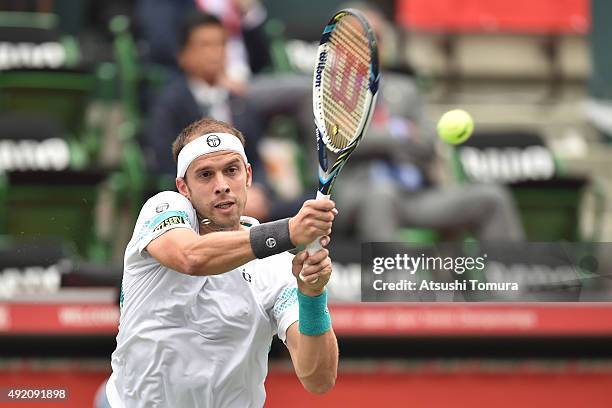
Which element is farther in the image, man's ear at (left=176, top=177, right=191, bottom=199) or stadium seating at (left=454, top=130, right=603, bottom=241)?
stadium seating at (left=454, top=130, right=603, bottom=241)

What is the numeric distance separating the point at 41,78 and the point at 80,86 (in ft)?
0.84

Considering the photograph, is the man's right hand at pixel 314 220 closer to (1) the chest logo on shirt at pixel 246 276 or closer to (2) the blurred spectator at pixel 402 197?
(1) the chest logo on shirt at pixel 246 276

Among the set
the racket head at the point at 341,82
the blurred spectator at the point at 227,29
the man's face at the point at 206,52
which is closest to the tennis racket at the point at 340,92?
the racket head at the point at 341,82

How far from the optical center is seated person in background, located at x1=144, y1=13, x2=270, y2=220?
7227 millimetres

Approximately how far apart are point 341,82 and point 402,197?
3401 millimetres

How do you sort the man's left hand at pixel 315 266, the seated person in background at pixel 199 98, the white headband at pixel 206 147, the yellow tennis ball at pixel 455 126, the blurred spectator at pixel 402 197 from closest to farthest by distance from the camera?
1. the man's left hand at pixel 315 266
2. the white headband at pixel 206 147
3. the yellow tennis ball at pixel 455 126
4. the blurred spectator at pixel 402 197
5. the seated person in background at pixel 199 98

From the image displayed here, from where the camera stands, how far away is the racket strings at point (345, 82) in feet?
12.2

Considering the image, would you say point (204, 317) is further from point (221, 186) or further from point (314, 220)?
point (314, 220)

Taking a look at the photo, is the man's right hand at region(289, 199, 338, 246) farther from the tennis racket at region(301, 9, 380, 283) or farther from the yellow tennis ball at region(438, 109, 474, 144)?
the yellow tennis ball at region(438, 109, 474, 144)

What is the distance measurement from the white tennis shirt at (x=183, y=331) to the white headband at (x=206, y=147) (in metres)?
0.12

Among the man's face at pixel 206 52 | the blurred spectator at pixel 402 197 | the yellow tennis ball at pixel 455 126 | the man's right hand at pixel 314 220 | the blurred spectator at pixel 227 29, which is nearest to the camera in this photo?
the man's right hand at pixel 314 220

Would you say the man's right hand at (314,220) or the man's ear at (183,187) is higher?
the man's ear at (183,187)

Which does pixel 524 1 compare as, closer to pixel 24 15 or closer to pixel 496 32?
pixel 496 32

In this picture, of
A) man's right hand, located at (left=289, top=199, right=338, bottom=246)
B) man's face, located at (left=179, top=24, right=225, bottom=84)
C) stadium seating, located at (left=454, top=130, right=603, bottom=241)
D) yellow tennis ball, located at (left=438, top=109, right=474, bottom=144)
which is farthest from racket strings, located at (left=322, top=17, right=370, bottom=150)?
stadium seating, located at (left=454, top=130, right=603, bottom=241)
